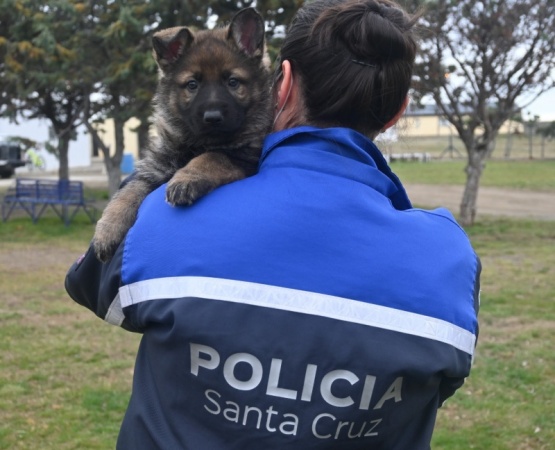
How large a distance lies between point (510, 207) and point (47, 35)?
1314 cm

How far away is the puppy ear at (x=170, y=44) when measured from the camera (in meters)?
2.87

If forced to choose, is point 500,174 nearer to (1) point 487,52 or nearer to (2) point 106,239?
(1) point 487,52

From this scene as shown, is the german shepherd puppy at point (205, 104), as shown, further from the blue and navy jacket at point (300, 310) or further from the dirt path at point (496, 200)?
the dirt path at point (496, 200)

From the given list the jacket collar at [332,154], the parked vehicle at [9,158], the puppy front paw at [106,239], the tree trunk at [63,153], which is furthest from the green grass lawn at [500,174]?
the jacket collar at [332,154]

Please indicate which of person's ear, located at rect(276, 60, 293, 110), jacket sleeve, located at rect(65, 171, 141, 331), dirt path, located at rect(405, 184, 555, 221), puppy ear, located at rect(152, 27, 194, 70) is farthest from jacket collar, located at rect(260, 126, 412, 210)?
dirt path, located at rect(405, 184, 555, 221)

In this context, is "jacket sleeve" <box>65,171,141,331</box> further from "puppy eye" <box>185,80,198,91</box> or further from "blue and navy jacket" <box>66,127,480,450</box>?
"puppy eye" <box>185,80,198,91</box>

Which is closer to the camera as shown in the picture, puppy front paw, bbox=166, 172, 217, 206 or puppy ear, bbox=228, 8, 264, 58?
puppy front paw, bbox=166, 172, 217, 206

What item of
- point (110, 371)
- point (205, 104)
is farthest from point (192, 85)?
point (110, 371)

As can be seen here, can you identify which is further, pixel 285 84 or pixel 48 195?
pixel 48 195

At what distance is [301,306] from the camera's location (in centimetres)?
162

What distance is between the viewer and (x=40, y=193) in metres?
17.9

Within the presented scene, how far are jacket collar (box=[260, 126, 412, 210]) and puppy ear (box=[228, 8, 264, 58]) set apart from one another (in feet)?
4.07

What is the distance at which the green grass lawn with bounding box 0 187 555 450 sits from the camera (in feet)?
18.5

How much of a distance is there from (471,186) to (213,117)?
14946mm
